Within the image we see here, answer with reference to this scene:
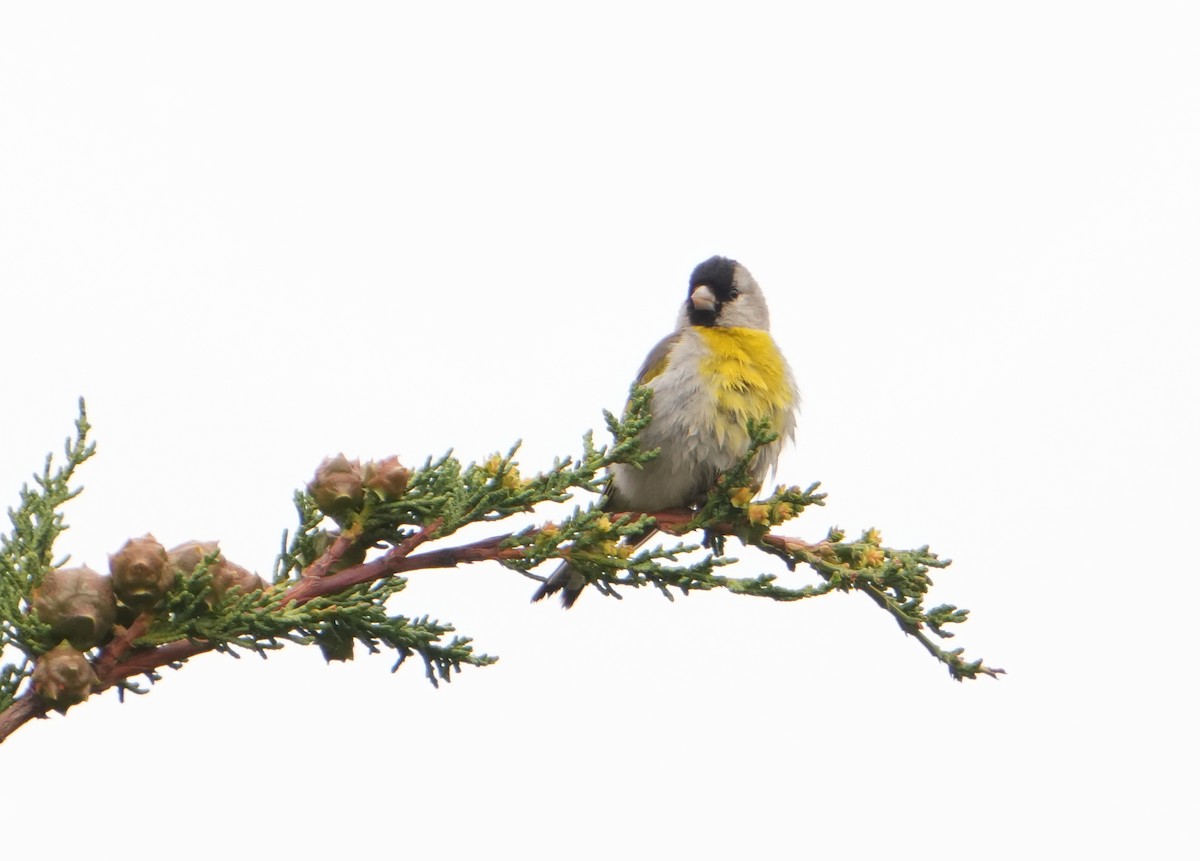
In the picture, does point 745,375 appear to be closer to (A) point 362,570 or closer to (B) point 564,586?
(B) point 564,586

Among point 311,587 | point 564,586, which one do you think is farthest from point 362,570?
point 564,586

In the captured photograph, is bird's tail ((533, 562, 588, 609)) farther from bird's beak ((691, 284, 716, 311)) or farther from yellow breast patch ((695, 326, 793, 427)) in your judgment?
bird's beak ((691, 284, 716, 311))

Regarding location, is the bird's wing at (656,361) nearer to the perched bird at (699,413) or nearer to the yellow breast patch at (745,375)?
the perched bird at (699,413)

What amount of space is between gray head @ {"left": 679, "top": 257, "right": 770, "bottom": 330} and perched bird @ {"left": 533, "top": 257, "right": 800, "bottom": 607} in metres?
0.10

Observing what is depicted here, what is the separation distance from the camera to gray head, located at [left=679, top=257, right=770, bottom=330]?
5660 millimetres

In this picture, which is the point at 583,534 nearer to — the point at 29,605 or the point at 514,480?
the point at 514,480

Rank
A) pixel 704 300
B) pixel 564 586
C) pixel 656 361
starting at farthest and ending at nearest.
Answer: pixel 704 300 < pixel 656 361 < pixel 564 586

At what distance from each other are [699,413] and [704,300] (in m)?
1.01

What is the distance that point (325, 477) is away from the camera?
2750mm

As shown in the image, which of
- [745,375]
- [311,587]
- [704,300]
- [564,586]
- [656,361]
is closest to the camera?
[311,587]

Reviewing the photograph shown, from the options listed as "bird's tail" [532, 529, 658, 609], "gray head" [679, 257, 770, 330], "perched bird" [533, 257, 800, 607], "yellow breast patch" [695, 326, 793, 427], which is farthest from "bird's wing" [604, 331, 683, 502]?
"bird's tail" [532, 529, 658, 609]

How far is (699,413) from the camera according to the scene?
4.80 metres

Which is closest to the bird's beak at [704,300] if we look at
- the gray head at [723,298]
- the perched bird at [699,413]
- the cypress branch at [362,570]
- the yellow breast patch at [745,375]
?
the gray head at [723,298]

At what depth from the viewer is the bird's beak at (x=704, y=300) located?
18.6ft
